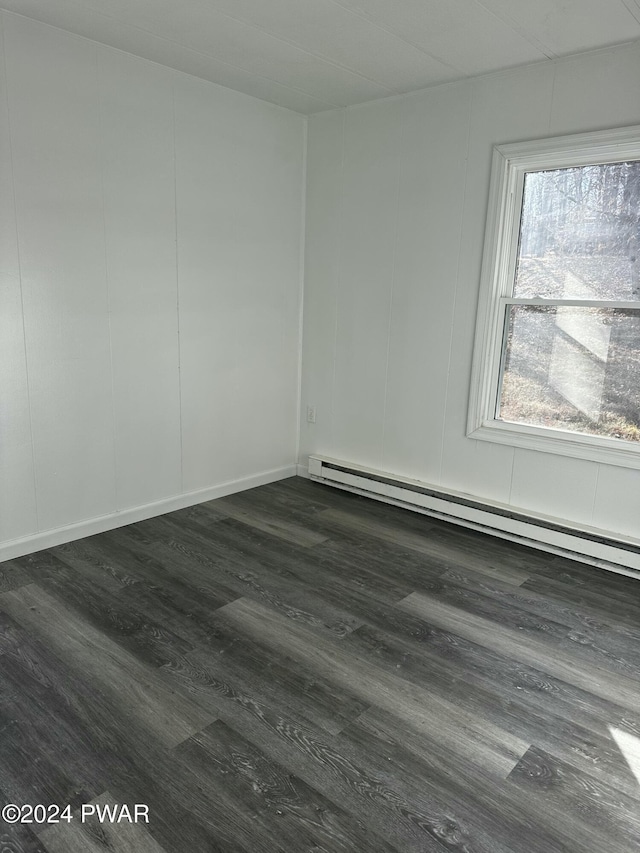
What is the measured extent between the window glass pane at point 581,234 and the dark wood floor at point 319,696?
1.43 metres

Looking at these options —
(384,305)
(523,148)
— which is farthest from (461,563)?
(523,148)

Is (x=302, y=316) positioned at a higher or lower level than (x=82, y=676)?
higher

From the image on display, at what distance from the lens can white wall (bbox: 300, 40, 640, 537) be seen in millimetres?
3080

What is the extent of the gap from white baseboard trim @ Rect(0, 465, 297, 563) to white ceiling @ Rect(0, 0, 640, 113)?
93.9 inches

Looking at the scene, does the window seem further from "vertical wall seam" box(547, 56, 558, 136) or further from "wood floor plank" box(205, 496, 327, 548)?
"wood floor plank" box(205, 496, 327, 548)

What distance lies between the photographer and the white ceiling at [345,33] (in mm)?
2510

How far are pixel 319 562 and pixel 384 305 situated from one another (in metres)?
1.68

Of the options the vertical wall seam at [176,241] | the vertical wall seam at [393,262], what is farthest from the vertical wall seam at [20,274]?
the vertical wall seam at [393,262]

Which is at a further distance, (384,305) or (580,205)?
(384,305)

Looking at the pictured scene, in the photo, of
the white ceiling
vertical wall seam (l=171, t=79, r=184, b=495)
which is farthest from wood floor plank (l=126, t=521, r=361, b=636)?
the white ceiling

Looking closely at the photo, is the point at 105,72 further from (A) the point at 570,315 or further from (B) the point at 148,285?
(A) the point at 570,315

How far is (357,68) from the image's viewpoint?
10.5 ft

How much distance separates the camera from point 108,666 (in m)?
2.20

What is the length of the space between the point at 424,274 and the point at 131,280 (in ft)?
5.48
